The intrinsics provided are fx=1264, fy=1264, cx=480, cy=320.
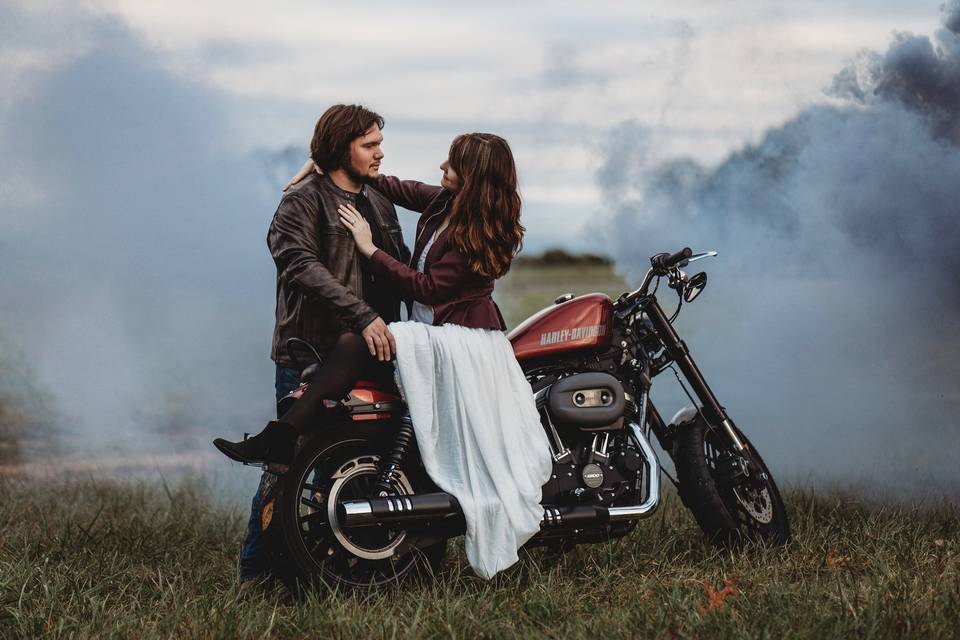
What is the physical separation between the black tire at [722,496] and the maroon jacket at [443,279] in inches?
48.9

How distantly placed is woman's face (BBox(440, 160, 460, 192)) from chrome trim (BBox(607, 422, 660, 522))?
144 centimetres

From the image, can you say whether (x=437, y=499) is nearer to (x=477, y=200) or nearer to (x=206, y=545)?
(x=477, y=200)

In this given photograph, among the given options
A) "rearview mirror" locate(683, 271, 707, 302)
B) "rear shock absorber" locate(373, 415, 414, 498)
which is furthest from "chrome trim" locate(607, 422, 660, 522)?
"rear shock absorber" locate(373, 415, 414, 498)

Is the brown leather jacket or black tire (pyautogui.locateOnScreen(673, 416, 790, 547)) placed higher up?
the brown leather jacket

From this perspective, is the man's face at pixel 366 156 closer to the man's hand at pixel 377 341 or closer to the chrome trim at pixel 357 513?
the man's hand at pixel 377 341

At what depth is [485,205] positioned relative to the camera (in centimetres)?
547

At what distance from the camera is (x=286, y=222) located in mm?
5695

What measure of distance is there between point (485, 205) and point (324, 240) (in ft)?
2.61

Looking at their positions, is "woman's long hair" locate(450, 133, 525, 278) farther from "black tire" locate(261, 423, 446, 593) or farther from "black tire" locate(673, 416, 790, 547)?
"black tire" locate(673, 416, 790, 547)

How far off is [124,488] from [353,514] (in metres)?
3.68

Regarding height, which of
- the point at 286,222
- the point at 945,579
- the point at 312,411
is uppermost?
the point at 286,222

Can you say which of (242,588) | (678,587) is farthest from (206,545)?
(678,587)

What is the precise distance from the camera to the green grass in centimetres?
477

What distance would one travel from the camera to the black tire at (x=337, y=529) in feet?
17.5
